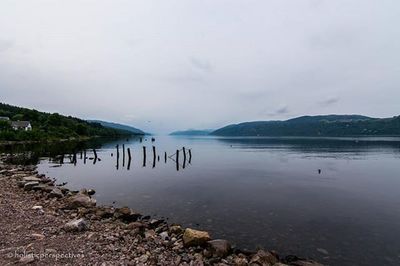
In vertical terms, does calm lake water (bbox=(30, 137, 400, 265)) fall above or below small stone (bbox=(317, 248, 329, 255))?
above

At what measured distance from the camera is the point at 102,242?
9.69m

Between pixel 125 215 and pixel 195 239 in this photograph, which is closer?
pixel 195 239

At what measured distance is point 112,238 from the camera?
10.3 m

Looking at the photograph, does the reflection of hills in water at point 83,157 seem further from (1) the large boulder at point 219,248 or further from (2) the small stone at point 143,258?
(2) the small stone at point 143,258

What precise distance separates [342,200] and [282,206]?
5.79 metres

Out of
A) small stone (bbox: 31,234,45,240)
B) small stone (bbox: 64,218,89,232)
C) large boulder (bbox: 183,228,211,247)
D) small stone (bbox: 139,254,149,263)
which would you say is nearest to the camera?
small stone (bbox: 139,254,149,263)

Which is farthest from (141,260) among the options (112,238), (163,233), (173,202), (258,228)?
(173,202)

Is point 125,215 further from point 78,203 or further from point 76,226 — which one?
point 76,226

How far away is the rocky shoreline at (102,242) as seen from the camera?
26.9ft

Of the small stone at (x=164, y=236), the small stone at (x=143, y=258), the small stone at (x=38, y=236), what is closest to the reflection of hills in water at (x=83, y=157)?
the small stone at (x=164, y=236)

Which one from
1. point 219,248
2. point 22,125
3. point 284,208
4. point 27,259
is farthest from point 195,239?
point 22,125

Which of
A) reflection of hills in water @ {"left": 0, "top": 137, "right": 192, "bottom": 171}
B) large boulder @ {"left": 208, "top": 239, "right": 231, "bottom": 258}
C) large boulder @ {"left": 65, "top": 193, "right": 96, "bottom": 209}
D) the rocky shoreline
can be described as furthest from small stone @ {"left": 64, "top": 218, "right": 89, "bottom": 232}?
reflection of hills in water @ {"left": 0, "top": 137, "right": 192, "bottom": 171}

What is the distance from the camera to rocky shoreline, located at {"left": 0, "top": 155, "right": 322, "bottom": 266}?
26.9 ft

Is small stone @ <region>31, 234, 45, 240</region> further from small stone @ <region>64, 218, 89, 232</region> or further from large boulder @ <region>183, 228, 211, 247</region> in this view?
large boulder @ <region>183, 228, 211, 247</region>
